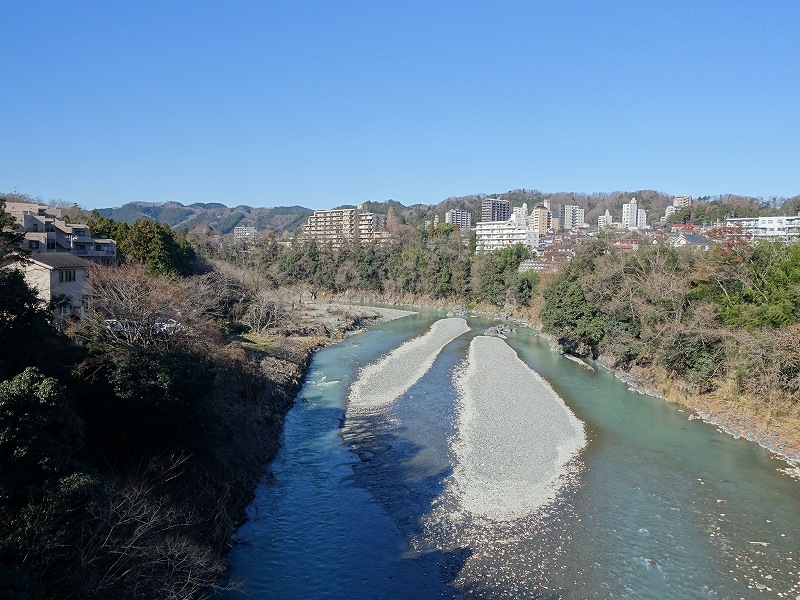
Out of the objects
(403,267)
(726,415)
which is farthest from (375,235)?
(726,415)

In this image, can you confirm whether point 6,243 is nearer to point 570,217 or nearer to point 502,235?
point 502,235

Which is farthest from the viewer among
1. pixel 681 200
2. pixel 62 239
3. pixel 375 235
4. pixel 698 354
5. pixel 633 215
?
pixel 681 200

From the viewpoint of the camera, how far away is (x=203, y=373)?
40.9 ft

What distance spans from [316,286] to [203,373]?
55455 millimetres

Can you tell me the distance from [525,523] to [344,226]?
274ft

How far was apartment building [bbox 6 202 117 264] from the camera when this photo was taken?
28.9 meters

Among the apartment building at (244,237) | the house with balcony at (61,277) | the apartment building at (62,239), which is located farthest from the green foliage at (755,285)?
the apartment building at (244,237)

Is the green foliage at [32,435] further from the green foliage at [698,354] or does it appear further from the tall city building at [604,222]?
the tall city building at [604,222]

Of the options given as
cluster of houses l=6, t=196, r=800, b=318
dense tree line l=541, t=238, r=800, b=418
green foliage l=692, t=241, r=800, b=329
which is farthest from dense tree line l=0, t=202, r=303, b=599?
green foliage l=692, t=241, r=800, b=329

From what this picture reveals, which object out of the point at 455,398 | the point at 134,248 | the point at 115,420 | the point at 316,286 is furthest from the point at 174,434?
the point at 316,286

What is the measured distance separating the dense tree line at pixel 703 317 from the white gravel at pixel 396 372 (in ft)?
27.7

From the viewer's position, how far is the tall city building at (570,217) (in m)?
128

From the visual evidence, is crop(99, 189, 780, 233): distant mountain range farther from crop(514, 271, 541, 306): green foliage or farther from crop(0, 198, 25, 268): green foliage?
crop(0, 198, 25, 268): green foliage

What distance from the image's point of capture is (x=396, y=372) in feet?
87.0
